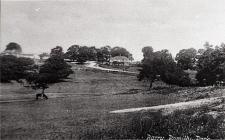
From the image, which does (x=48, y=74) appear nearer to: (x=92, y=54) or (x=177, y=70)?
(x=177, y=70)

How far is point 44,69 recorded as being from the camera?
48.6 meters

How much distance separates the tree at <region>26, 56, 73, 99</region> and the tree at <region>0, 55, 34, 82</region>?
263 centimetres

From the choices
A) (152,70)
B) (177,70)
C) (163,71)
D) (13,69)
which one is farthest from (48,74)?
(177,70)

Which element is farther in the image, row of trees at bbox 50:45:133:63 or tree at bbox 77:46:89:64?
tree at bbox 77:46:89:64

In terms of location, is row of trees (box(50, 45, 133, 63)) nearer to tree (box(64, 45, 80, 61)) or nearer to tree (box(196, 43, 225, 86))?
tree (box(64, 45, 80, 61))

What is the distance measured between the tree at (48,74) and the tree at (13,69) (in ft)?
8.63

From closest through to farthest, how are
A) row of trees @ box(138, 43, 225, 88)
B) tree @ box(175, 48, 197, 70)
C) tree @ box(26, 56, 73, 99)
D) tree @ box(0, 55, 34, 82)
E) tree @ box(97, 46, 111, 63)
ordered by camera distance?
1. tree @ box(26, 56, 73, 99)
2. tree @ box(0, 55, 34, 82)
3. row of trees @ box(138, 43, 225, 88)
4. tree @ box(175, 48, 197, 70)
5. tree @ box(97, 46, 111, 63)

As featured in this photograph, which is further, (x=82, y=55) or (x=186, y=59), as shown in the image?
(x=82, y=55)

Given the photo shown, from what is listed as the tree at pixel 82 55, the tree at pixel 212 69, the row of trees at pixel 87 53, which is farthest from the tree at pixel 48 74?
the tree at pixel 82 55

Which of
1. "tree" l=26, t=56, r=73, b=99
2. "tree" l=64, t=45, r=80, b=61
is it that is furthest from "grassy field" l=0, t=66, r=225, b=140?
"tree" l=64, t=45, r=80, b=61

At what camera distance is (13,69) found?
52.8m

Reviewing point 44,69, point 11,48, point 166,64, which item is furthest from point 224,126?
point 11,48

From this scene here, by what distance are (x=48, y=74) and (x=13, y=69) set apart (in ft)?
24.1

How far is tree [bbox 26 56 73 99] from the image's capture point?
148 ft
